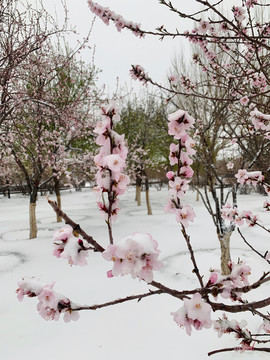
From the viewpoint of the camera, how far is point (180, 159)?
1.06 metres

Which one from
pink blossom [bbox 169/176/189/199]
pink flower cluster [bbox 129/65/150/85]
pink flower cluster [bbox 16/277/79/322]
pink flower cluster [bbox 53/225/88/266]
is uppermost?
pink flower cluster [bbox 129/65/150/85]

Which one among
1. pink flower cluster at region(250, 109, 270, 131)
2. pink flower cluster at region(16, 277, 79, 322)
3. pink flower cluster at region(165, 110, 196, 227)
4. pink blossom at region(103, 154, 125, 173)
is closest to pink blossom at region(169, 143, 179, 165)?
pink flower cluster at region(165, 110, 196, 227)

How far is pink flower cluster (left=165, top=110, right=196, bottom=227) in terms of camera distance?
95 cm

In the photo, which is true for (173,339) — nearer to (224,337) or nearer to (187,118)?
(224,337)

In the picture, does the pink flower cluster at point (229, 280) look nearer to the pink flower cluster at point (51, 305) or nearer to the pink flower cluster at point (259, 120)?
the pink flower cluster at point (51, 305)

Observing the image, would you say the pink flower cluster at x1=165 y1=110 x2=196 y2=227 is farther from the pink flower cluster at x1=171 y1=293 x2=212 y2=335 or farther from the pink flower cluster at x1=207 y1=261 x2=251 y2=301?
the pink flower cluster at x1=171 y1=293 x2=212 y2=335

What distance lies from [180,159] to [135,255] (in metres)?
0.57

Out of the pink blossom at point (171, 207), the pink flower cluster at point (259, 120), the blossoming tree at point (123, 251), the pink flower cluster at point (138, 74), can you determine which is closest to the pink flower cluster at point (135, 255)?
the blossoming tree at point (123, 251)

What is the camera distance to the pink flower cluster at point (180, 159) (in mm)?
952

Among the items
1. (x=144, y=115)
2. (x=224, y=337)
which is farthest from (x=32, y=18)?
(x=144, y=115)

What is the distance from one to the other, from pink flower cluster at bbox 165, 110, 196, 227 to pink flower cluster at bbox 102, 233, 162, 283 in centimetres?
47

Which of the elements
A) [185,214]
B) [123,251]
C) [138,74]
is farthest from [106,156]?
[138,74]

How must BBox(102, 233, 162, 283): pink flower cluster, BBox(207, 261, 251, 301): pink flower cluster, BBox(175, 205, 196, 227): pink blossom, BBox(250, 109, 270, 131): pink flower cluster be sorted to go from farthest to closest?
1. BBox(250, 109, 270, 131): pink flower cluster
2. BBox(175, 205, 196, 227): pink blossom
3. BBox(207, 261, 251, 301): pink flower cluster
4. BBox(102, 233, 162, 283): pink flower cluster

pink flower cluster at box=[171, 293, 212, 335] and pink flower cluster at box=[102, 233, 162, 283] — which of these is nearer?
→ pink flower cluster at box=[102, 233, 162, 283]
